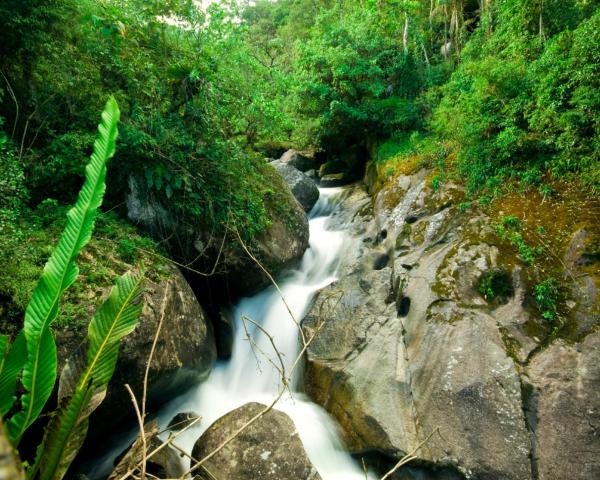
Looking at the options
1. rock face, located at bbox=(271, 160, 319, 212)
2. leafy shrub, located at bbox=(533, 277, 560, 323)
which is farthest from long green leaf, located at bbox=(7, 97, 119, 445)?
rock face, located at bbox=(271, 160, 319, 212)

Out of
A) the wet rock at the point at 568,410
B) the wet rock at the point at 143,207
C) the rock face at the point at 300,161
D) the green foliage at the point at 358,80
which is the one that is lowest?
the wet rock at the point at 568,410

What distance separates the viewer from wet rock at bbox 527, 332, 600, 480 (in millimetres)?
3168

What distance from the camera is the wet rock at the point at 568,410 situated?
125 inches

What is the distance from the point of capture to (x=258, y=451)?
348cm

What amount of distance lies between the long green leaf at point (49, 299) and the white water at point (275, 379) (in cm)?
163

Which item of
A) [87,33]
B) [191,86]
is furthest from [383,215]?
[87,33]

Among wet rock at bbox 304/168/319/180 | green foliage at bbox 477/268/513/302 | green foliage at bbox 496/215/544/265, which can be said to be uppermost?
wet rock at bbox 304/168/319/180

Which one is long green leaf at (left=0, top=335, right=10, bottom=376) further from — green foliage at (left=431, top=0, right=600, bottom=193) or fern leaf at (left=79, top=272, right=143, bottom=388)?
green foliage at (left=431, top=0, right=600, bottom=193)

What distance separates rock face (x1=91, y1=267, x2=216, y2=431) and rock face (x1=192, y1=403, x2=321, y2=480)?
0.90 m

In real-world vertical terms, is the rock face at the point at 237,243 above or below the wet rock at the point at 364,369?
above

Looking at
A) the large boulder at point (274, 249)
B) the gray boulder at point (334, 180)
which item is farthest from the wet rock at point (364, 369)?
the gray boulder at point (334, 180)

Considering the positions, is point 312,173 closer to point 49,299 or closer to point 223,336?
point 223,336

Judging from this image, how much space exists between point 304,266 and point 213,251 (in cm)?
282

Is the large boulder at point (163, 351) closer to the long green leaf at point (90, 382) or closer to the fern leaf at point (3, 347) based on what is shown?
the long green leaf at point (90, 382)
